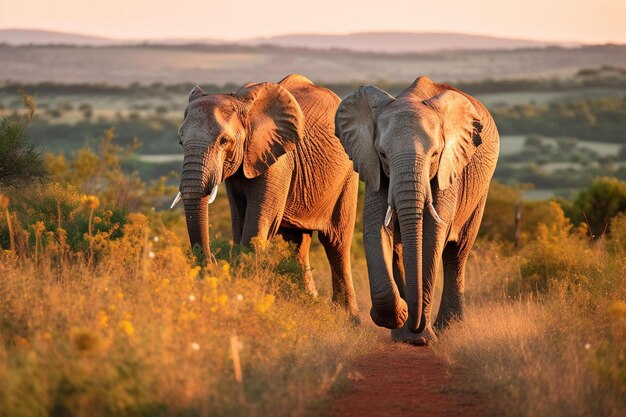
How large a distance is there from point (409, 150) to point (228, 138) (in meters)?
2.95

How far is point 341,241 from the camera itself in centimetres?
1791

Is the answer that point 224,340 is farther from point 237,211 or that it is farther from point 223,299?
point 237,211

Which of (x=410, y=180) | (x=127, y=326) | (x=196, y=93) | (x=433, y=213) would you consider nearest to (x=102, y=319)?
(x=127, y=326)

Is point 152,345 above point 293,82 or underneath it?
underneath

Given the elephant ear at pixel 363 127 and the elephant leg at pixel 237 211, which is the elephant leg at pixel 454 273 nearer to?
the elephant ear at pixel 363 127

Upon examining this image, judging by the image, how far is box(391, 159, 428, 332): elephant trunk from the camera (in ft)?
43.0

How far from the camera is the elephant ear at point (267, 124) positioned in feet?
52.5

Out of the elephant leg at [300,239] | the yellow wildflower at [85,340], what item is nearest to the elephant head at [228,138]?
the elephant leg at [300,239]

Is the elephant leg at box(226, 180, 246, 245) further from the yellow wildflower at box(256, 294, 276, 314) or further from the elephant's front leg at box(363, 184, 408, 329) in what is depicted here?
the yellow wildflower at box(256, 294, 276, 314)

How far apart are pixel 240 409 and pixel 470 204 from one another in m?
7.34

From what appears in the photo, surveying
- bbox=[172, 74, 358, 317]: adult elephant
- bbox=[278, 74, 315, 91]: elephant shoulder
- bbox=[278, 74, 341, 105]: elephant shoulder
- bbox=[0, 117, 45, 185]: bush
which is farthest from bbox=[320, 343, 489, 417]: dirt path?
bbox=[0, 117, 45, 185]: bush

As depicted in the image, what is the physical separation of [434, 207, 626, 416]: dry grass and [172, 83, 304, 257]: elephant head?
3140 millimetres

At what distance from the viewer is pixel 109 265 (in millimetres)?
12539

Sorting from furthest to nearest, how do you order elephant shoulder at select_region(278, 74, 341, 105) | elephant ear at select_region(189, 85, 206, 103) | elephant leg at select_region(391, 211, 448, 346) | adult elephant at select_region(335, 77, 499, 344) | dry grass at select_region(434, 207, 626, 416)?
elephant shoulder at select_region(278, 74, 341, 105) < elephant ear at select_region(189, 85, 206, 103) < elephant leg at select_region(391, 211, 448, 346) < adult elephant at select_region(335, 77, 499, 344) < dry grass at select_region(434, 207, 626, 416)
